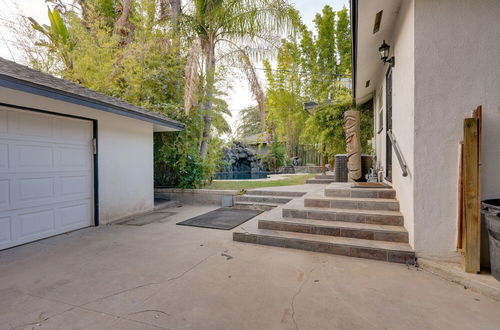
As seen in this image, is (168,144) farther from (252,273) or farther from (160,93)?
(252,273)

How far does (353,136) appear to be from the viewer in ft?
21.9

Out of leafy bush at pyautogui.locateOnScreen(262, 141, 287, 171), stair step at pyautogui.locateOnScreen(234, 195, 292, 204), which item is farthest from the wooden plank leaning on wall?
leafy bush at pyautogui.locateOnScreen(262, 141, 287, 171)

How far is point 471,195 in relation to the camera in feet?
8.15

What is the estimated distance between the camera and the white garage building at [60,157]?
12.0 feet

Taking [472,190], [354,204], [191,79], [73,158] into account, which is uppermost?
[191,79]

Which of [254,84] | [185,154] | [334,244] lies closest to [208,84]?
[254,84]

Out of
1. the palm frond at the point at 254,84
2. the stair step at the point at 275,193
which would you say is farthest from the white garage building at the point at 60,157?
the stair step at the point at 275,193

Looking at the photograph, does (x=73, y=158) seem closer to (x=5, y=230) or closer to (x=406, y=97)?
(x=5, y=230)

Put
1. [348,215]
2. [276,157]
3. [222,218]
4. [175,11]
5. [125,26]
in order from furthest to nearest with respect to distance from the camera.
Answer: [276,157] → [125,26] → [175,11] → [222,218] → [348,215]

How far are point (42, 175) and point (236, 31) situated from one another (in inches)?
254

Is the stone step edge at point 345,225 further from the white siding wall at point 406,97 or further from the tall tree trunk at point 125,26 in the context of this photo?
the tall tree trunk at point 125,26

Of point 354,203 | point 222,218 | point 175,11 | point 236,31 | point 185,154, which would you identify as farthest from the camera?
point 175,11

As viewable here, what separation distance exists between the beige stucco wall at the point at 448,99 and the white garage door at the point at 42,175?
5.73 metres

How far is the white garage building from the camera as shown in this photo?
366 centimetres
